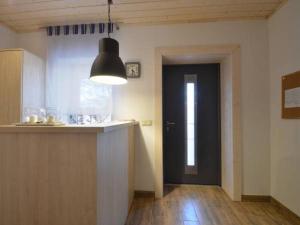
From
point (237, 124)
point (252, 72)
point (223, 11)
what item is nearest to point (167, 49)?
point (223, 11)

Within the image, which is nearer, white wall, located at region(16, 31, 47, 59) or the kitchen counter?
the kitchen counter

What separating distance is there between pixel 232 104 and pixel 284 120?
66cm

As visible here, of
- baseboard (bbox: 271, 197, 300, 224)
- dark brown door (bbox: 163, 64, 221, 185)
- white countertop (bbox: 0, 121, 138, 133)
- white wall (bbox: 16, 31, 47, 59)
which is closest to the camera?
white countertop (bbox: 0, 121, 138, 133)

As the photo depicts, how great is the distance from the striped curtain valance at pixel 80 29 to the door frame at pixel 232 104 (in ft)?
2.71

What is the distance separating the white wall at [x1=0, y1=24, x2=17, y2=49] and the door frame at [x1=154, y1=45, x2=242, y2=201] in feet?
7.48

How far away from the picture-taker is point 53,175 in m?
1.49

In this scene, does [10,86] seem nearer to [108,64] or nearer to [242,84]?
[108,64]

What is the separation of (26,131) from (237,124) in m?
2.55

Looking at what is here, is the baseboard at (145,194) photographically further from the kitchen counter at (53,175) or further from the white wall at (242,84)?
the kitchen counter at (53,175)

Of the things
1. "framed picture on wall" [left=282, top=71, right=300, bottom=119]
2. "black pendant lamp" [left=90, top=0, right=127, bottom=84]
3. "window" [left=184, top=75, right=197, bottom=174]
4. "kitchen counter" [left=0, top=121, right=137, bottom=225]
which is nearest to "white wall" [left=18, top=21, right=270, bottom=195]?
"framed picture on wall" [left=282, top=71, right=300, bottom=119]

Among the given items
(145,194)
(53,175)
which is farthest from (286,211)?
(53,175)

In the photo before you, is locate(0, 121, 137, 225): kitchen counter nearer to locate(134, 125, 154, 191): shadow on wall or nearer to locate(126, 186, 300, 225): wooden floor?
locate(126, 186, 300, 225): wooden floor

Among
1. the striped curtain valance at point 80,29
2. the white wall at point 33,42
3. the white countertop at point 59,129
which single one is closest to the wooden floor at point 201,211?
the white countertop at point 59,129

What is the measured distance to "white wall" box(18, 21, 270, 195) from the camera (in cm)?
298
